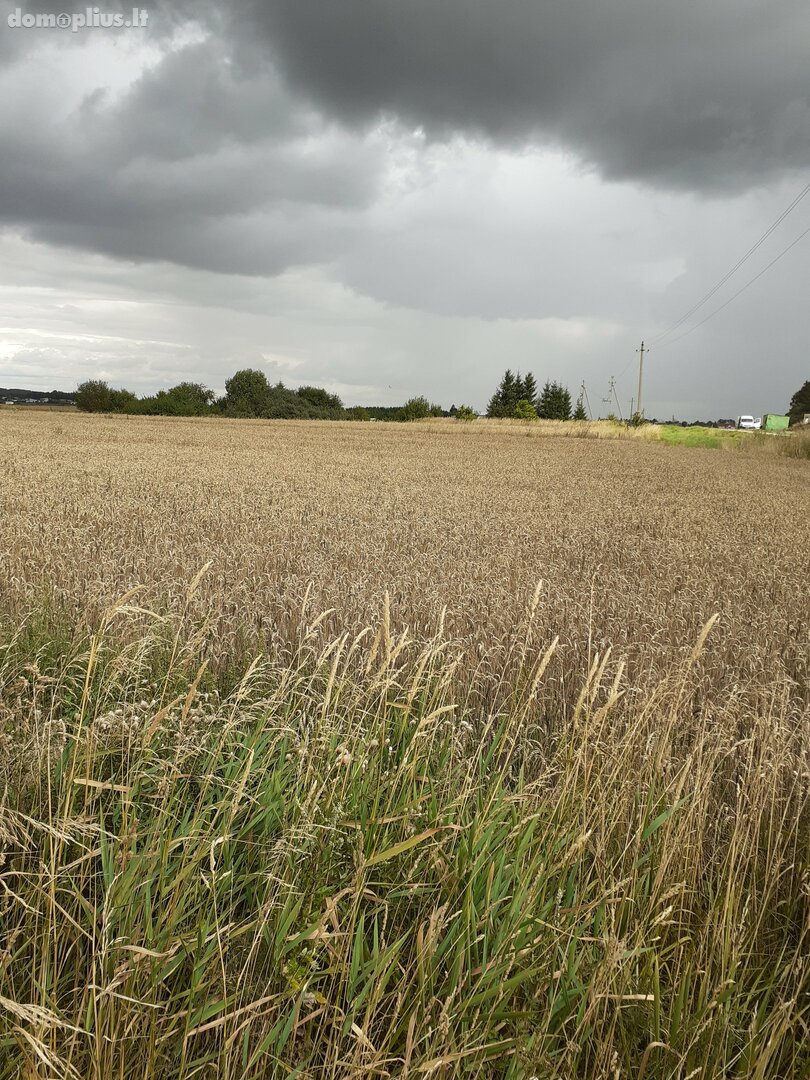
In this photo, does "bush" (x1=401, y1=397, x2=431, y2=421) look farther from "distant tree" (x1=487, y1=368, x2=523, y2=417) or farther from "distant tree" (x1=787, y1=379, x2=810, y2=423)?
"distant tree" (x1=787, y1=379, x2=810, y2=423)

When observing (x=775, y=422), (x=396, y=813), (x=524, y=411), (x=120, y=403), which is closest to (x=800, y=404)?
(x=775, y=422)

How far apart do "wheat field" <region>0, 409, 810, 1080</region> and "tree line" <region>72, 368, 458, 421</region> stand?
87.1 meters

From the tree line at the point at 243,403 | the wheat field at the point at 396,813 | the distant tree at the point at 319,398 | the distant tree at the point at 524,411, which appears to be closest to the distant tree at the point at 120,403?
the tree line at the point at 243,403

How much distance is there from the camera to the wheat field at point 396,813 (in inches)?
80.7

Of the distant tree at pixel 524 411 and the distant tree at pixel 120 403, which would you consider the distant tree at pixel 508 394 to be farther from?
the distant tree at pixel 120 403

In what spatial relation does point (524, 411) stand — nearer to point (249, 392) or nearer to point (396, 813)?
point (249, 392)

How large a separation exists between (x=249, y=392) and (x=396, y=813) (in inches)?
4580

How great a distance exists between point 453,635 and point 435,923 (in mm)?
3431

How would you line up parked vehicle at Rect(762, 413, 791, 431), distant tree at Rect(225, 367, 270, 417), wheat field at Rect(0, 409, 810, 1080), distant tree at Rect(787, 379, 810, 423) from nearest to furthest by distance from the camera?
wheat field at Rect(0, 409, 810, 1080) < parked vehicle at Rect(762, 413, 791, 431) < distant tree at Rect(225, 367, 270, 417) < distant tree at Rect(787, 379, 810, 423)

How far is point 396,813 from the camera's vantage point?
255cm

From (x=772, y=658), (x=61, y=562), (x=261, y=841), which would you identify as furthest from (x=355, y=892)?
(x=61, y=562)

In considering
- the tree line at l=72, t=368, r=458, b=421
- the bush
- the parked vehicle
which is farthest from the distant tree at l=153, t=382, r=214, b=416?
the parked vehicle

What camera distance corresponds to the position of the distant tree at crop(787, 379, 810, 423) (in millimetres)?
117188

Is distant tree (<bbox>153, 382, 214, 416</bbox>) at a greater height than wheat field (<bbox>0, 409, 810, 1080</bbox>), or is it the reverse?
distant tree (<bbox>153, 382, 214, 416</bbox>)
